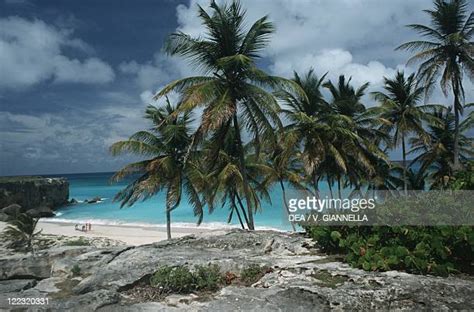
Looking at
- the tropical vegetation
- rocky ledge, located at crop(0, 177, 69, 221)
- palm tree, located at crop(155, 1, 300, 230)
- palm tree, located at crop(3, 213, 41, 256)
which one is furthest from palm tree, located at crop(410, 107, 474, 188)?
rocky ledge, located at crop(0, 177, 69, 221)

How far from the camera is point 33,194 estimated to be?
54.8 meters

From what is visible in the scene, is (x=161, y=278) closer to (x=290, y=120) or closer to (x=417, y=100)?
(x=290, y=120)

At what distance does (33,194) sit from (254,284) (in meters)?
58.1

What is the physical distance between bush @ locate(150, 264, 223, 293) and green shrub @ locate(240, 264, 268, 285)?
0.41 meters

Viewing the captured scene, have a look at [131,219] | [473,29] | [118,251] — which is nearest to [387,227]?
[118,251]

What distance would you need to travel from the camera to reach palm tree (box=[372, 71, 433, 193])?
2092 centimetres

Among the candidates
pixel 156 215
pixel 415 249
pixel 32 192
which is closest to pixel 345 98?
pixel 415 249

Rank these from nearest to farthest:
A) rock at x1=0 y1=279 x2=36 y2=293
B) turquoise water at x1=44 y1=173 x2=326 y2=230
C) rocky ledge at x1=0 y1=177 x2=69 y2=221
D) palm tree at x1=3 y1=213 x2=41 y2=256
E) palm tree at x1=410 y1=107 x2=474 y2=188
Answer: rock at x1=0 y1=279 x2=36 y2=293
palm tree at x1=3 y1=213 x2=41 y2=256
palm tree at x1=410 y1=107 x2=474 y2=188
turquoise water at x1=44 y1=173 x2=326 y2=230
rocky ledge at x1=0 y1=177 x2=69 y2=221

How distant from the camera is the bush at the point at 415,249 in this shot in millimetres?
5496

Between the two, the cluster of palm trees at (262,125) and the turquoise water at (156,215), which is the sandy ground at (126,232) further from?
the cluster of palm trees at (262,125)

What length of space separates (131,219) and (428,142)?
37.7 metres

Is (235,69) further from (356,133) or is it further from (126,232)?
(126,232)

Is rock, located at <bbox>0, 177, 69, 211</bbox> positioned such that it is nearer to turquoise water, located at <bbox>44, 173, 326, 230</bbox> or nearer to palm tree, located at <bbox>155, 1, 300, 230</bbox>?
turquoise water, located at <bbox>44, 173, 326, 230</bbox>

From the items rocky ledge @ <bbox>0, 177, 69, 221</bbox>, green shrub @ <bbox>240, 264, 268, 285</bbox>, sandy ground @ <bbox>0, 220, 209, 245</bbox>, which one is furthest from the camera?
rocky ledge @ <bbox>0, 177, 69, 221</bbox>
